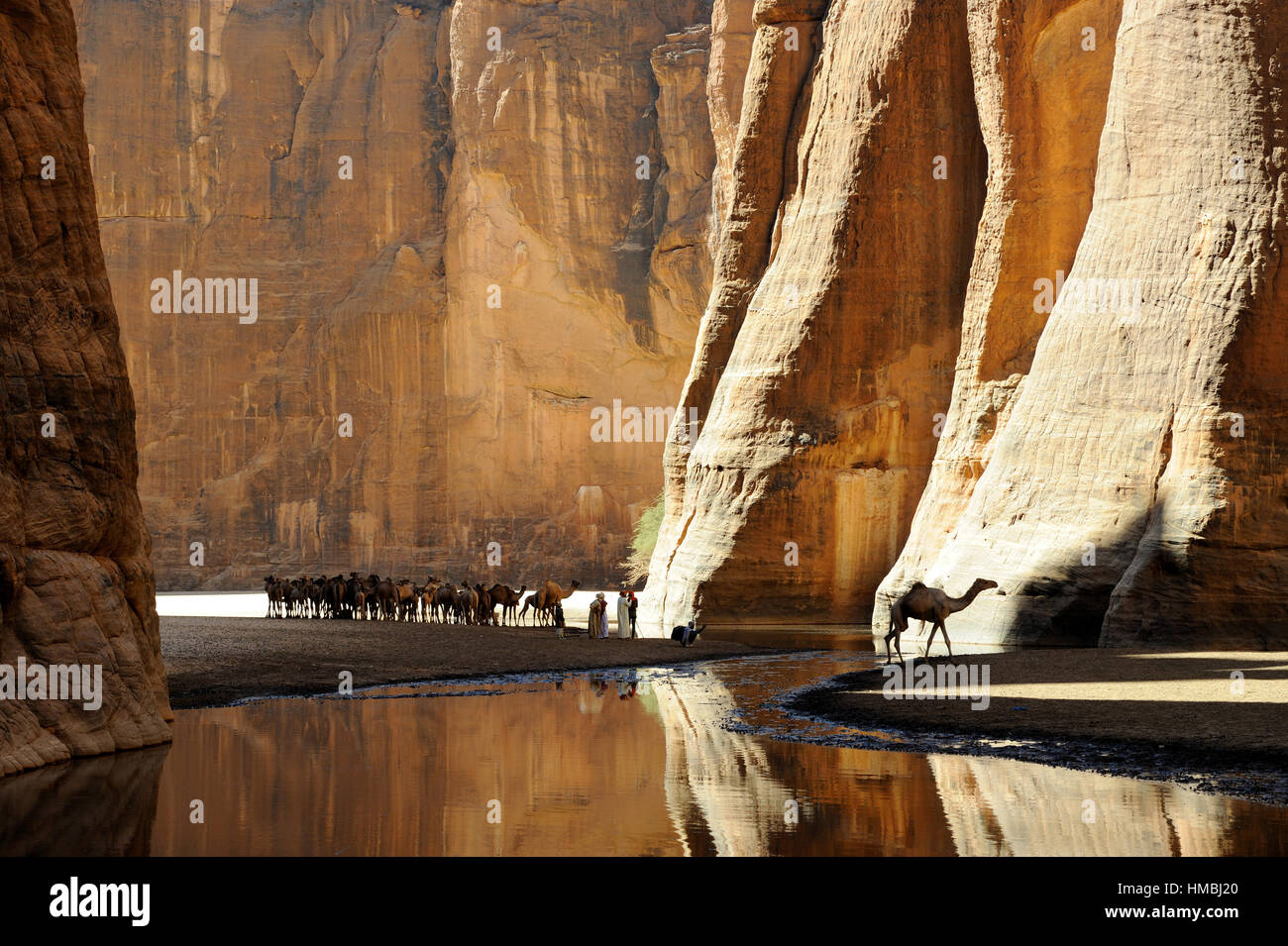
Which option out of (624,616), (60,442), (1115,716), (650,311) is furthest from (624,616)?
(650,311)

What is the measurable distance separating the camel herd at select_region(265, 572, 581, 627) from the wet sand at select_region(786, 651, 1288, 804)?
17498mm

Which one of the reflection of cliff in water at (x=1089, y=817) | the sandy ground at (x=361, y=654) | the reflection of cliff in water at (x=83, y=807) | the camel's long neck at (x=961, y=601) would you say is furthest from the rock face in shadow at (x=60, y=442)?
the camel's long neck at (x=961, y=601)

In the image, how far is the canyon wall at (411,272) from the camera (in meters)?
66.1

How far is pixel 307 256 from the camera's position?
229ft

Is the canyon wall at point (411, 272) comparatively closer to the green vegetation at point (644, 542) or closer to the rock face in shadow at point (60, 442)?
the green vegetation at point (644, 542)

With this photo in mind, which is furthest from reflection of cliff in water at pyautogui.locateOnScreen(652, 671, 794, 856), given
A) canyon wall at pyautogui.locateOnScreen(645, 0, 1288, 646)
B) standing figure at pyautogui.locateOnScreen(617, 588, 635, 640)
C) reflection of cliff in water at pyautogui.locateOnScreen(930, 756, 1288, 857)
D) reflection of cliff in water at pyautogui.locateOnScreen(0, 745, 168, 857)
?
standing figure at pyautogui.locateOnScreen(617, 588, 635, 640)

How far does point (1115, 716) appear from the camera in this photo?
14.3m

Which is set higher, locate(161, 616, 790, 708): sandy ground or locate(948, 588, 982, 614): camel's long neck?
locate(948, 588, 982, 614): camel's long neck

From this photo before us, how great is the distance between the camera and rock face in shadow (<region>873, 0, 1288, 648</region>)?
76.0 ft

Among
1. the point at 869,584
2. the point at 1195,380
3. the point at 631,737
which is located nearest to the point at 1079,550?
the point at 1195,380

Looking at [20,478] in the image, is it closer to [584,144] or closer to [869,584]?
[869,584]

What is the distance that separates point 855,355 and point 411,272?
115ft

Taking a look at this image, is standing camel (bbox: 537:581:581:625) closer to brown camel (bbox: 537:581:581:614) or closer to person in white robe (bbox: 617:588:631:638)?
brown camel (bbox: 537:581:581:614)

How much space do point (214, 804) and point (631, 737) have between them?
186 inches
